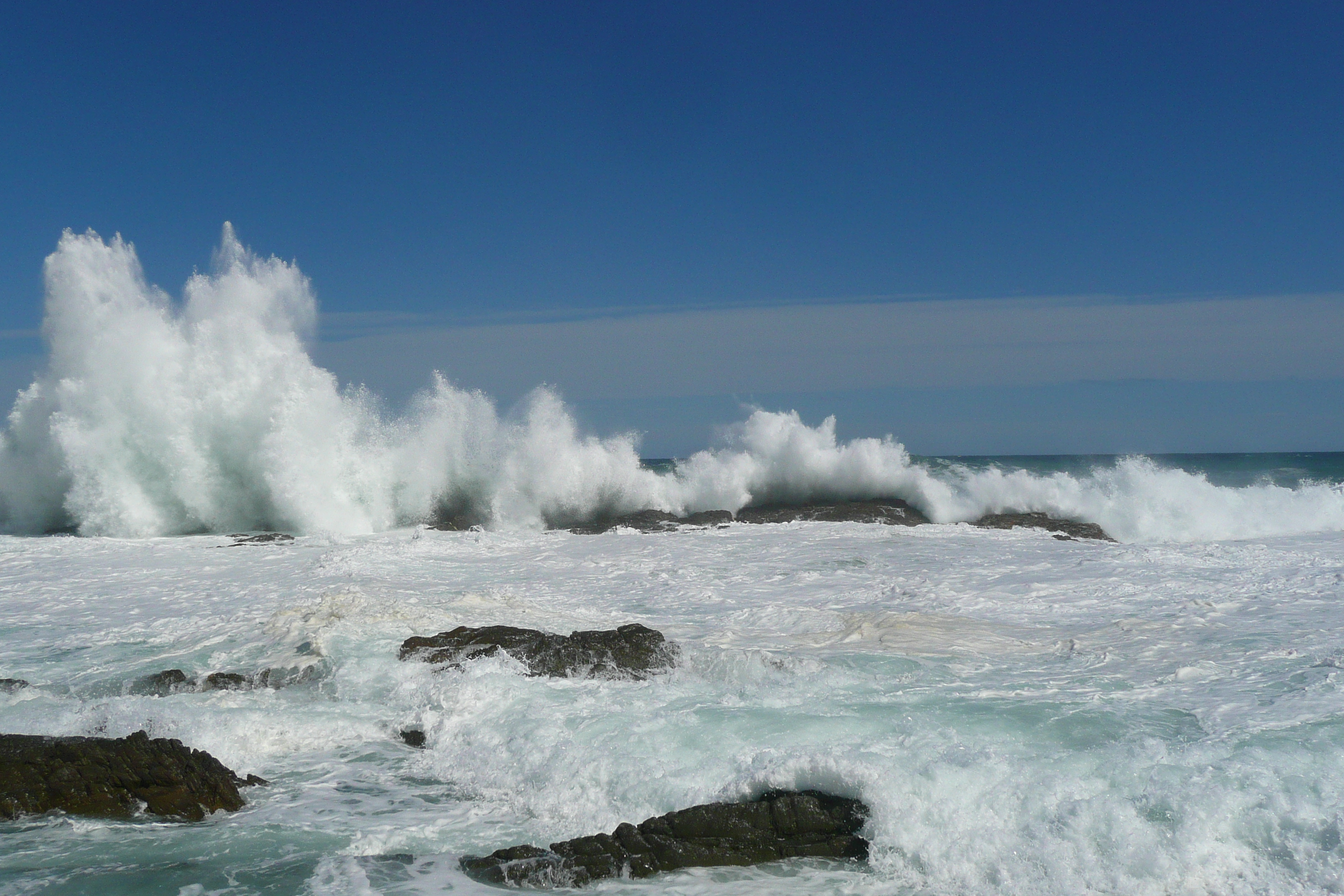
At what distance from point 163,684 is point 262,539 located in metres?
11.0

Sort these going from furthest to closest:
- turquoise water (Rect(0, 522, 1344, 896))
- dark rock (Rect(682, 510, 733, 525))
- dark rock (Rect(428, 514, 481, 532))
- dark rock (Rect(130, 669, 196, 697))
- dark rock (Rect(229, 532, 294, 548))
Answer: dark rock (Rect(682, 510, 733, 525))
dark rock (Rect(428, 514, 481, 532))
dark rock (Rect(229, 532, 294, 548))
dark rock (Rect(130, 669, 196, 697))
turquoise water (Rect(0, 522, 1344, 896))

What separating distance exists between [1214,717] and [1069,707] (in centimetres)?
80

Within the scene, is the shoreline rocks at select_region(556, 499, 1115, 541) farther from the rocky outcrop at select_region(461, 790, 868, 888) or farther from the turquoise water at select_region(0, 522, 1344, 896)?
the rocky outcrop at select_region(461, 790, 868, 888)

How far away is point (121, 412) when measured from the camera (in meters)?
20.2

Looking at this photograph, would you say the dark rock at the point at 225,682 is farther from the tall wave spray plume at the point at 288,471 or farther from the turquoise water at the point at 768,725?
the tall wave spray plume at the point at 288,471

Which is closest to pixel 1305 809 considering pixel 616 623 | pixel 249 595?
pixel 616 623

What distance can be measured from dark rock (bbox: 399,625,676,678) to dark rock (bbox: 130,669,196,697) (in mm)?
1635

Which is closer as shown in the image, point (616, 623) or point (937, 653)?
point (937, 653)

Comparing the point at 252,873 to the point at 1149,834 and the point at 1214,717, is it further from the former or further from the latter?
the point at 1214,717

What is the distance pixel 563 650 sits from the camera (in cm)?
740

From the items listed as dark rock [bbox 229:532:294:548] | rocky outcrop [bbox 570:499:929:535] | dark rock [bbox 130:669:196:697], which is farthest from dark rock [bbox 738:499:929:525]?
dark rock [bbox 130:669:196:697]

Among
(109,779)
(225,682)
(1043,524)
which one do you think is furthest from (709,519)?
(109,779)

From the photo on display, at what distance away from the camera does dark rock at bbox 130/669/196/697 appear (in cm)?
715

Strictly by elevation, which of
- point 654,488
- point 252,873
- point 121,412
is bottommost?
Answer: point 252,873
